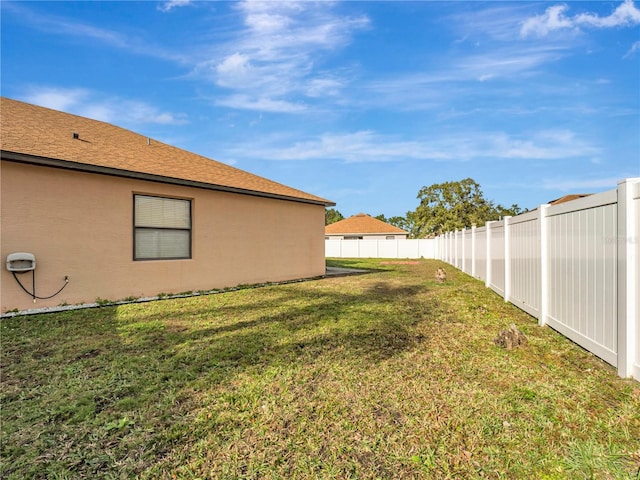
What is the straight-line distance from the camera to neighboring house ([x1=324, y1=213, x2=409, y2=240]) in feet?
118

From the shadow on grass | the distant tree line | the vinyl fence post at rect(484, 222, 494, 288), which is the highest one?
the distant tree line

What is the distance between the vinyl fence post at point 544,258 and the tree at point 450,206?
35553 millimetres

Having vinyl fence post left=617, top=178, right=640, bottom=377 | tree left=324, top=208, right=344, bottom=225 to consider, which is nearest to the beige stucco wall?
vinyl fence post left=617, top=178, right=640, bottom=377

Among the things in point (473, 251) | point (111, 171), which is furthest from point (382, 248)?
point (111, 171)

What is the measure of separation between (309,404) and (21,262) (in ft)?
21.6

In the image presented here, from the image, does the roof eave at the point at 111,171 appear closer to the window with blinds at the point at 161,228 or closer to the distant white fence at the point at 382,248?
the window with blinds at the point at 161,228

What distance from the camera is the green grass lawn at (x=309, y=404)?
1.92 metres

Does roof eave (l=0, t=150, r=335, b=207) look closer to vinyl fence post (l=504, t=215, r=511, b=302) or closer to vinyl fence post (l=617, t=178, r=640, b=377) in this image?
vinyl fence post (l=504, t=215, r=511, b=302)

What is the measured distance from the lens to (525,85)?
11.9 meters

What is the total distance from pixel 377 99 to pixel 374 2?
6.09 meters

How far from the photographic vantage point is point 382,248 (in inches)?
1166

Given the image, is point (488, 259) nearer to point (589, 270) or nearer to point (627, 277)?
point (589, 270)

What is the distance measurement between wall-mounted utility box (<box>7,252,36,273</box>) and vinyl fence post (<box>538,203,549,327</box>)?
893cm

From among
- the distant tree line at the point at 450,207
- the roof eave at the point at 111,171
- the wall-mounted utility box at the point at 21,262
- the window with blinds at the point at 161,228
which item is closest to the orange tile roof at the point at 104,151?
the roof eave at the point at 111,171
